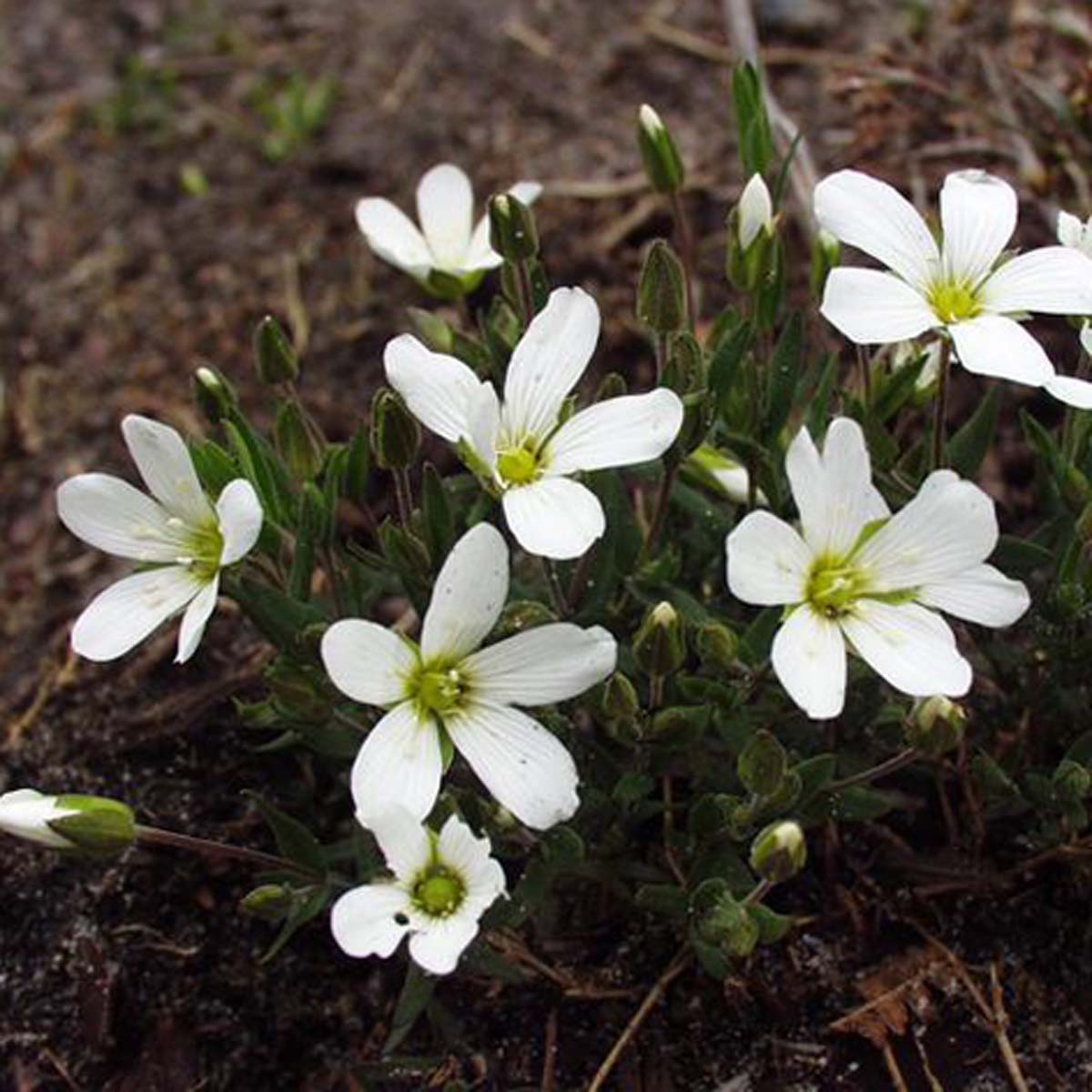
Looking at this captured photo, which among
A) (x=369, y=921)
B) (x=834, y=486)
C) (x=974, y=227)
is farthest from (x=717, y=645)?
(x=974, y=227)

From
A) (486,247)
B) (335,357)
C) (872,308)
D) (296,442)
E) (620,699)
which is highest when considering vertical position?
(872,308)

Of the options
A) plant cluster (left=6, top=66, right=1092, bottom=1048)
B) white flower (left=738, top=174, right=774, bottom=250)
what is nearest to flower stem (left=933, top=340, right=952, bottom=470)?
plant cluster (left=6, top=66, right=1092, bottom=1048)

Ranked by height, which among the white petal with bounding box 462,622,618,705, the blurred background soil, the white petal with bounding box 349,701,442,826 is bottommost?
the blurred background soil

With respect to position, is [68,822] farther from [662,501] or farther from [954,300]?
[954,300]

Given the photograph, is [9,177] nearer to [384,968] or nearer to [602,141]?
[602,141]

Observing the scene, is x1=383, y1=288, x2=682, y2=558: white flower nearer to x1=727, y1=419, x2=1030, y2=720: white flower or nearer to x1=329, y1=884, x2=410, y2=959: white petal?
x1=727, y1=419, x2=1030, y2=720: white flower

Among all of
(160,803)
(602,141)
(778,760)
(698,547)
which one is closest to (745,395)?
(698,547)
